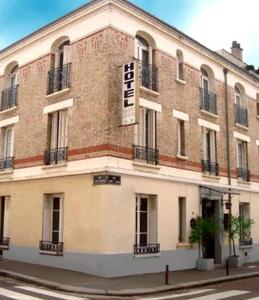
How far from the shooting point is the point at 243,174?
22.3m

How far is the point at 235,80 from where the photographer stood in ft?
74.6

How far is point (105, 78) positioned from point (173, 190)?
4.99 m

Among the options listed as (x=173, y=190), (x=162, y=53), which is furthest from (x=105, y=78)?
(x=173, y=190)

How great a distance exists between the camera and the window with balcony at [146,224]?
16250 mm

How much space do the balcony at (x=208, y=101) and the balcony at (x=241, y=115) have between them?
2.12m

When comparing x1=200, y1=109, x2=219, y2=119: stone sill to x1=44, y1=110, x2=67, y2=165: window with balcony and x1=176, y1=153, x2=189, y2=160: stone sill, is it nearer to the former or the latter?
x1=176, y1=153, x2=189, y2=160: stone sill

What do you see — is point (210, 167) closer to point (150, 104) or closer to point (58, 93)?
point (150, 104)

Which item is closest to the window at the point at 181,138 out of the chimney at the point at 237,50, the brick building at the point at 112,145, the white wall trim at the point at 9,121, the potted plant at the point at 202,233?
the brick building at the point at 112,145

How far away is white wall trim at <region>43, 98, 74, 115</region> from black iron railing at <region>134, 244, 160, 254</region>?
5.51 meters

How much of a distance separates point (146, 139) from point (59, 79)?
13.2 ft

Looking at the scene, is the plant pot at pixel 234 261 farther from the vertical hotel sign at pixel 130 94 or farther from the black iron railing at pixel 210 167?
the vertical hotel sign at pixel 130 94

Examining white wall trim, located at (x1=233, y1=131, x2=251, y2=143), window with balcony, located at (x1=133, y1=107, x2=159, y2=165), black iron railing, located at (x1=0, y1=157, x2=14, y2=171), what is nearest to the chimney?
white wall trim, located at (x1=233, y1=131, x2=251, y2=143)

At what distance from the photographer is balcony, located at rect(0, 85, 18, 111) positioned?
19906 mm

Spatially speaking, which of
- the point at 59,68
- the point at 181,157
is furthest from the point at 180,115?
the point at 59,68
